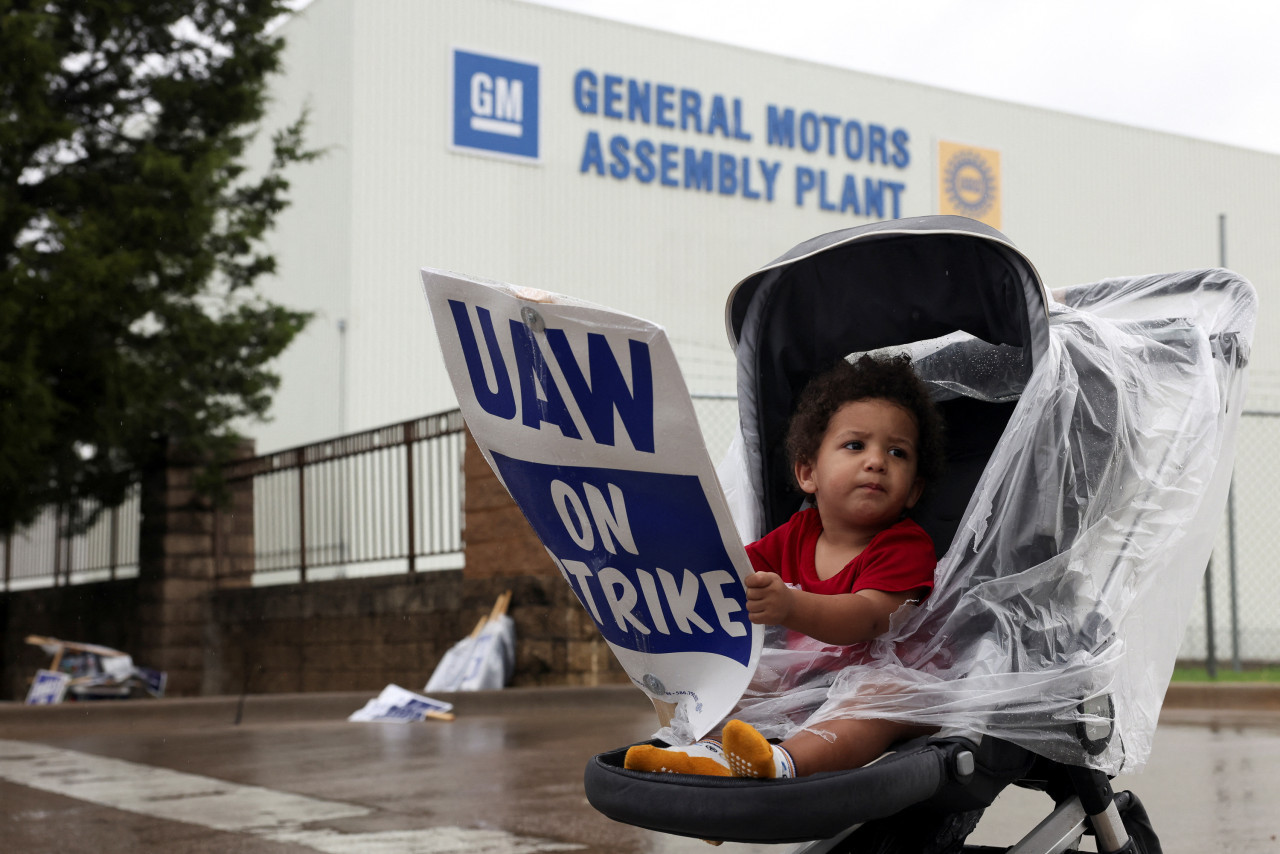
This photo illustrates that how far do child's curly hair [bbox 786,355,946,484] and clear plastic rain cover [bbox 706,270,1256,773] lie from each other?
0.12 m

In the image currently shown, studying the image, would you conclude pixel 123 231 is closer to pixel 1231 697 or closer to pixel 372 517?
pixel 372 517

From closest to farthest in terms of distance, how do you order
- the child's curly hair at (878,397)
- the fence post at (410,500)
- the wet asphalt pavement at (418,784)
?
A: the child's curly hair at (878,397) < the wet asphalt pavement at (418,784) < the fence post at (410,500)

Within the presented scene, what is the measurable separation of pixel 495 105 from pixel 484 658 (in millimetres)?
14409

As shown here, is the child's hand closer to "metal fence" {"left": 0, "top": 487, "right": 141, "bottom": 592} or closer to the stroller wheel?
the stroller wheel

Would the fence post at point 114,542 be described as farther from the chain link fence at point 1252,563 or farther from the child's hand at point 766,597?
the child's hand at point 766,597

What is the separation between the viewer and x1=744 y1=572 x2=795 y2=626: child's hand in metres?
2.18

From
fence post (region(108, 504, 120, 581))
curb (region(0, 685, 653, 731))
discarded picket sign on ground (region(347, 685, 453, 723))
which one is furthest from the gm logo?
discarded picket sign on ground (region(347, 685, 453, 723))

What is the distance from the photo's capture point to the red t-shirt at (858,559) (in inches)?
95.2

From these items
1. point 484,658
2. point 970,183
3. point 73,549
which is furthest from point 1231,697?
point 970,183

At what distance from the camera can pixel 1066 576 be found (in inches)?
97.2

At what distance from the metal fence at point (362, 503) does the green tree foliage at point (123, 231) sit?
74 centimetres

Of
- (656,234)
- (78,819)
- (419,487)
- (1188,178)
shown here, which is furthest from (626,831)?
(1188,178)

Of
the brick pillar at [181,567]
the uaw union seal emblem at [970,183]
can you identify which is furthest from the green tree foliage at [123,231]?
the uaw union seal emblem at [970,183]

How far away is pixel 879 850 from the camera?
8.07ft
